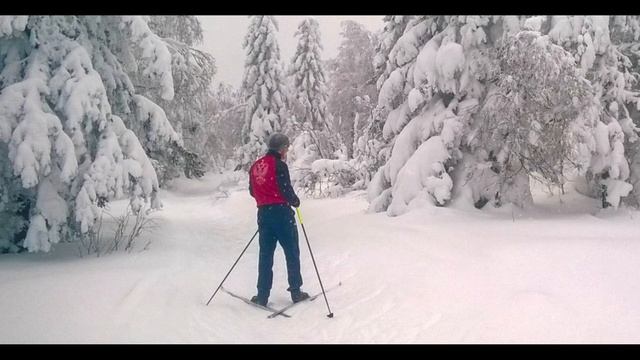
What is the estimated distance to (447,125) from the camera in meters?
10.6

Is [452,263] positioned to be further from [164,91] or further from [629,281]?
[164,91]

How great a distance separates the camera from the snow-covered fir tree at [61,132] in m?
7.32

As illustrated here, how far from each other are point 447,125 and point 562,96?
7.24 ft

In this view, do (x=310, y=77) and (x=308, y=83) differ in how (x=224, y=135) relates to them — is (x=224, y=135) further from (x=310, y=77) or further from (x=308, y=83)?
(x=310, y=77)

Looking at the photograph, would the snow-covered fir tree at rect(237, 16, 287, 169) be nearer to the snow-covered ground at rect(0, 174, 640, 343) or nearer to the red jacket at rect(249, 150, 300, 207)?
the snow-covered ground at rect(0, 174, 640, 343)

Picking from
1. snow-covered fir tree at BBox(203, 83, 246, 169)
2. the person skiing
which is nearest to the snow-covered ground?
the person skiing

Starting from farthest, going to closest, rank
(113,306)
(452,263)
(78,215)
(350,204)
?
(350,204) → (78,215) → (452,263) → (113,306)

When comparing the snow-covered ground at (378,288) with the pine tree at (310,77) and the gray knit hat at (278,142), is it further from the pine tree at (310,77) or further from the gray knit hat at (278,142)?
the pine tree at (310,77)

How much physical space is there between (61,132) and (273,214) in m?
3.77

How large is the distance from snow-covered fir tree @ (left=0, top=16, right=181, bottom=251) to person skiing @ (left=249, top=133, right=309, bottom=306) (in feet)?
10.2

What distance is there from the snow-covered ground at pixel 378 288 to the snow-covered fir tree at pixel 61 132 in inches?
28.2

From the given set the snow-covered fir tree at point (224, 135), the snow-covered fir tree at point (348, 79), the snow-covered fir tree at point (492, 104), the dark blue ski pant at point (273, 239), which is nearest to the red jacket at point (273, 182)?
the dark blue ski pant at point (273, 239)

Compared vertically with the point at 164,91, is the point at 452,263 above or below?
below

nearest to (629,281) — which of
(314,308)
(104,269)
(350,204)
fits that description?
(314,308)
